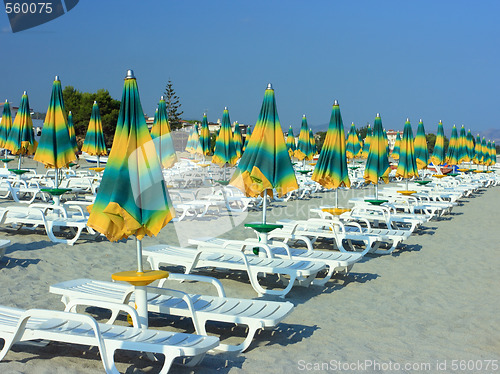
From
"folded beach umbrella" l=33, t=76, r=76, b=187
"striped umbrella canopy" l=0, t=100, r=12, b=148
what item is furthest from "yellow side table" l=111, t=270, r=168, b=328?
"striped umbrella canopy" l=0, t=100, r=12, b=148

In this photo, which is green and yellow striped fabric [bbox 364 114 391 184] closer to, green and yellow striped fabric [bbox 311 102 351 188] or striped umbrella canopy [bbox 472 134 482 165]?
green and yellow striped fabric [bbox 311 102 351 188]

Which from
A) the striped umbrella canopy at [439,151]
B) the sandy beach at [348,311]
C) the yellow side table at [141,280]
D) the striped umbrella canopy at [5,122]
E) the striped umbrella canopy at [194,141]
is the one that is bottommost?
the sandy beach at [348,311]

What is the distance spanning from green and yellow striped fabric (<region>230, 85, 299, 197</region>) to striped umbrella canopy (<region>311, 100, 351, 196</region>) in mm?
2203

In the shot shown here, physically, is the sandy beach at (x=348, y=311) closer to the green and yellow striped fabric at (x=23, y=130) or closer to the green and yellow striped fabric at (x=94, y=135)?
the green and yellow striped fabric at (x=23, y=130)

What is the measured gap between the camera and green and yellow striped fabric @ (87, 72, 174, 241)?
336 cm

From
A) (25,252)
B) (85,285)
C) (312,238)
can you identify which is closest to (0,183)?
(25,252)

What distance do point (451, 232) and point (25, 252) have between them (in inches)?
290

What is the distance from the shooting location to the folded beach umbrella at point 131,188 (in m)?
3.36

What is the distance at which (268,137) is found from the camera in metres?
5.88

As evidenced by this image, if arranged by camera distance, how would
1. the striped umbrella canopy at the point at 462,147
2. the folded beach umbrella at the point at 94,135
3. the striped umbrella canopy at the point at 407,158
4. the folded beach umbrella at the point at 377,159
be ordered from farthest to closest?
the striped umbrella canopy at the point at 462,147 < the folded beach umbrella at the point at 94,135 < the striped umbrella canopy at the point at 407,158 < the folded beach umbrella at the point at 377,159

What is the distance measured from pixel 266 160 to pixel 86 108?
134 feet

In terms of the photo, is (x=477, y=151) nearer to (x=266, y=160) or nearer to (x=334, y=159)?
(x=334, y=159)

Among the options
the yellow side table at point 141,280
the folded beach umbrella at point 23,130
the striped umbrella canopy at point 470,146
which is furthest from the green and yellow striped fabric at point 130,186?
the striped umbrella canopy at point 470,146

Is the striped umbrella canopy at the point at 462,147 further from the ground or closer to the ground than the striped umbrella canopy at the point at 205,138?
closer to the ground
